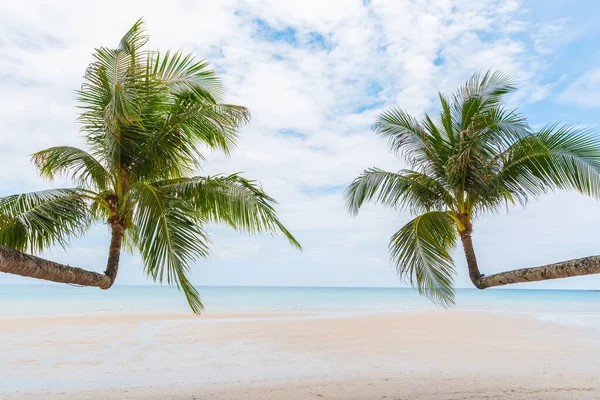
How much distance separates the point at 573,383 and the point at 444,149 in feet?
15.7

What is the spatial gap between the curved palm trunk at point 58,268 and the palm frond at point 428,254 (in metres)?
3.45

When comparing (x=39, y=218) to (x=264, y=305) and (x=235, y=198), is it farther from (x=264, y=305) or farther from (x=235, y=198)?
(x=264, y=305)

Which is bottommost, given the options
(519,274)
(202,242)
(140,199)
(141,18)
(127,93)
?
(519,274)

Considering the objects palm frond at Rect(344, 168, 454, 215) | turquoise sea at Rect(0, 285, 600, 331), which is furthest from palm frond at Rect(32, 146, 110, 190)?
turquoise sea at Rect(0, 285, 600, 331)

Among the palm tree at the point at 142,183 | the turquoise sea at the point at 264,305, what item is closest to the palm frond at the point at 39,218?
the palm tree at the point at 142,183

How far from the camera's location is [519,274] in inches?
195

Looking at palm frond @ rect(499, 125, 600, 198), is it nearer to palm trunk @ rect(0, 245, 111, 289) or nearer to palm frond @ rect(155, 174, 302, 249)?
palm frond @ rect(155, 174, 302, 249)

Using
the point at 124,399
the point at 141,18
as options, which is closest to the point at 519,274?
the point at 141,18

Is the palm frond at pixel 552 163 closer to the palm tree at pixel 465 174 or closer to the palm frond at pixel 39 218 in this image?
the palm tree at pixel 465 174

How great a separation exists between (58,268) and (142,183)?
121 centimetres

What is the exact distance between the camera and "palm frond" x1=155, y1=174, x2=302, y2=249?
17.8ft

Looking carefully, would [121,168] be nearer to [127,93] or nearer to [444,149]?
[127,93]

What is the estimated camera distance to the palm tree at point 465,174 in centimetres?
542

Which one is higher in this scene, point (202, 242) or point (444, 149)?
point (444, 149)
